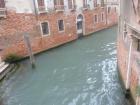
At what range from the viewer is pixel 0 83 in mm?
10672

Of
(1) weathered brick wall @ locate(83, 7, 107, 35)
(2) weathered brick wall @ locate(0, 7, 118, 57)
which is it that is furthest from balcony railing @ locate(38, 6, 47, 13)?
(1) weathered brick wall @ locate(83, 7, 107, 35)

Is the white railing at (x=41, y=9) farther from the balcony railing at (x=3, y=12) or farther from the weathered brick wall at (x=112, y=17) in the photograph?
the weathered brick wall at (x=112, y=17)

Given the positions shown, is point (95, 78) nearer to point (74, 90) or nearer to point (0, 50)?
point (74, 90)

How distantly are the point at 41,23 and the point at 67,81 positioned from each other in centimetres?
674

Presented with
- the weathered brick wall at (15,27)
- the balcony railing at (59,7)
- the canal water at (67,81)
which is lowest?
the canal water at (67,81)

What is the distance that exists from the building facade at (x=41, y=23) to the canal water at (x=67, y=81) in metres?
1.34

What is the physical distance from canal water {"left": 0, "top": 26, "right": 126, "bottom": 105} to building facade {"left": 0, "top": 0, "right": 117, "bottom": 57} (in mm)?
1343

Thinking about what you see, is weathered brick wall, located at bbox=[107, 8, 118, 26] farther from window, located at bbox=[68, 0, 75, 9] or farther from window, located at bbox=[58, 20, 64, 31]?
window, located at bbox=[58, 20, 64, 31]

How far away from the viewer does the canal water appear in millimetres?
8859

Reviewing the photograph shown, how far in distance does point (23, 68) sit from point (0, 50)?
5.93 feet

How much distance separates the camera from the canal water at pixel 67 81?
29.1 feet

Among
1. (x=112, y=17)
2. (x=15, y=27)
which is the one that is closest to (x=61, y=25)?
(x=15, y=27)

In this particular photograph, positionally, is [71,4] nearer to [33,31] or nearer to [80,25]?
[80,25]

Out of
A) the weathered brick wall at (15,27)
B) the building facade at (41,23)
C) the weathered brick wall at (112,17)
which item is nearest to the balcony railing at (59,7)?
the building facade at (41,23)
